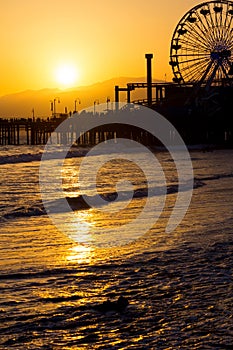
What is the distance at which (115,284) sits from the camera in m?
6.97

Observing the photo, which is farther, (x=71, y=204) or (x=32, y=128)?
(x=32, y=128)

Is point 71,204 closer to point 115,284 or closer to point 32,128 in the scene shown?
point 115,284

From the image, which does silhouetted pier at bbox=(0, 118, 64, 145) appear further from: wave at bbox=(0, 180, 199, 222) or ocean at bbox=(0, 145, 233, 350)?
ocean at bbox=(0, 145, 233, 350)

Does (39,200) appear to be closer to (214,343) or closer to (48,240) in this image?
(48,240)

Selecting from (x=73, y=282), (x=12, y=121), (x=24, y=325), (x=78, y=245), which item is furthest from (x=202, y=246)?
(x=12, y=121)

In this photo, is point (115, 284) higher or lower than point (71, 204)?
higher

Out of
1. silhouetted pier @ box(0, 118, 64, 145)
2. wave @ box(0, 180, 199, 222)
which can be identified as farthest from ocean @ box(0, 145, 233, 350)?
silhouetted pier @ box(0, 118, 64, 145)

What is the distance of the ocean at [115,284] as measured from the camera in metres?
5.41

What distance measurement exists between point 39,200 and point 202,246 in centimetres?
776

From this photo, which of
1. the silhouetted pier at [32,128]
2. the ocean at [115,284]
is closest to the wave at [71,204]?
the ocean at [115,284]

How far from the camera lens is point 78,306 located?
20.3 feet

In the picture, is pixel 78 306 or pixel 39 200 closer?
pixel 78 306

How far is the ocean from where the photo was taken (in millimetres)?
5410

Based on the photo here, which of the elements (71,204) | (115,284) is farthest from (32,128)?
(115,284)
